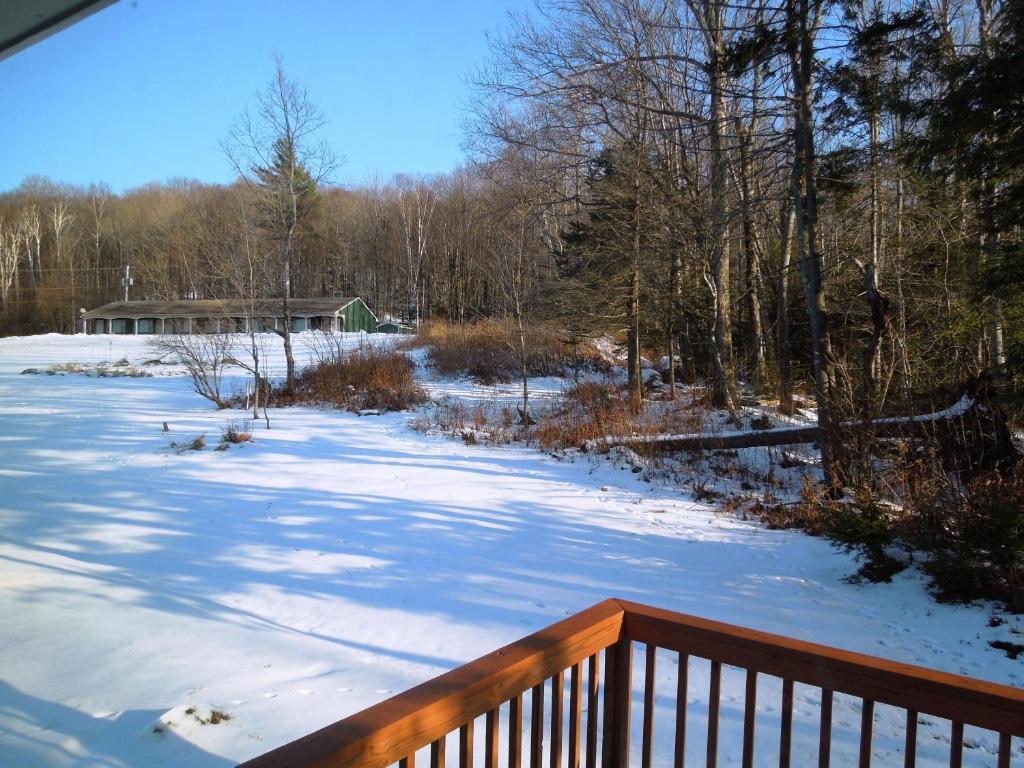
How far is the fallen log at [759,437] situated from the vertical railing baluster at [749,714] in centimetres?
640

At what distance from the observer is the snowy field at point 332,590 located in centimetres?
389

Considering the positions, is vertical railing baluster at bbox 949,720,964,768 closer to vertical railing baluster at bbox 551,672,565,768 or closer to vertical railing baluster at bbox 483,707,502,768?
vertical railing baluster at bbox 551,672,565,768

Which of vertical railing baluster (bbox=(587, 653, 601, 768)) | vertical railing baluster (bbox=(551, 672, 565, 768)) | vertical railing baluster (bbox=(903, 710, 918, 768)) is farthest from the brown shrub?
vertical railing baluster (bbox=(903, 710, 918, 768))

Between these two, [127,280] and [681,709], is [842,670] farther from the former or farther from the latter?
[127,280]

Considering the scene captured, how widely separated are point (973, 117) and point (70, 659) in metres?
9.13

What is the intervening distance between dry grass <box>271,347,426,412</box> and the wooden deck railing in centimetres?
1502

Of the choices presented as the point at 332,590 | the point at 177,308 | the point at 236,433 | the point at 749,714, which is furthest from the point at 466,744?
the point at 177,308

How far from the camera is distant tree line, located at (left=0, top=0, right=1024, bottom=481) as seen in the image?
7695 mm

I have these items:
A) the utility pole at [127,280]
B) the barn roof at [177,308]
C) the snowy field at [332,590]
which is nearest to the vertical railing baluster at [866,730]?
the snowy field at [332,590]

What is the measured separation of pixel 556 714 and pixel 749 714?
61cm

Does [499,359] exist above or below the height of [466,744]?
above

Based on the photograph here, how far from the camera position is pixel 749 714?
213 centimetres

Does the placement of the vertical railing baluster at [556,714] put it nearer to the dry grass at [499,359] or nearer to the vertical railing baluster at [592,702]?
the vertical railing baluster at [592,702]

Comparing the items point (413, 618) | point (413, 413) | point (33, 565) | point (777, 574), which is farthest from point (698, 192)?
point (33, 565)
